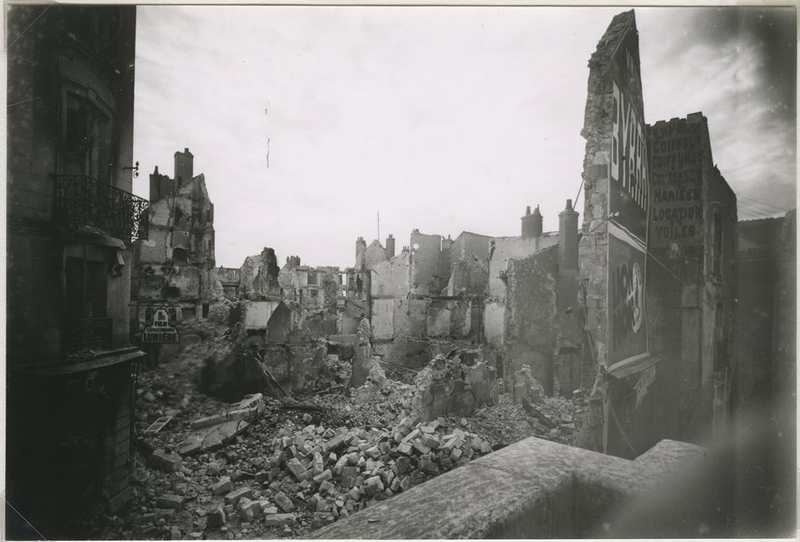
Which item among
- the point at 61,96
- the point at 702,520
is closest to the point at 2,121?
the point at 61,96

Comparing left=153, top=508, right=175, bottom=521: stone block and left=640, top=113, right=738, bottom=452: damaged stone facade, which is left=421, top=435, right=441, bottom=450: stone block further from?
left=640, top=113, right=738, bottom=452: damaged stone facade

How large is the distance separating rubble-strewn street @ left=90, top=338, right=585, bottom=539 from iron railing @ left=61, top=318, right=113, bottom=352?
2.95ft

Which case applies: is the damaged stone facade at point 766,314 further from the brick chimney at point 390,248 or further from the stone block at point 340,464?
the brick chimney at point 390,248

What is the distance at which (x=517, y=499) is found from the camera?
1841mm

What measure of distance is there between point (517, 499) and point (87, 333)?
311 centimetres

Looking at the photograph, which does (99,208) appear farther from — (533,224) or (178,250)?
(533,224)

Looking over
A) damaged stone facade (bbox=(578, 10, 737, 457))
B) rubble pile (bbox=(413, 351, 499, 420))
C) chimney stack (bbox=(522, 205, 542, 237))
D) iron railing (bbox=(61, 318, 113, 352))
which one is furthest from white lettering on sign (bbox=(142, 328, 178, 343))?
chimney stack (bbox=(522, 205, 542, 237))

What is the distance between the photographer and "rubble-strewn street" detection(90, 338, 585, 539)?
3188 millimetres

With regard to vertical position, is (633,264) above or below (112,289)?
above

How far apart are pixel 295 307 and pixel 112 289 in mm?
4737

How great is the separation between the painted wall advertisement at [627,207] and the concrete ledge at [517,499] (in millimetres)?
2178

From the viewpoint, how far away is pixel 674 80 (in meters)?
3.75

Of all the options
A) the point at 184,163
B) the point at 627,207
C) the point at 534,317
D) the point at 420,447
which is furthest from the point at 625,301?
the point at 184,163

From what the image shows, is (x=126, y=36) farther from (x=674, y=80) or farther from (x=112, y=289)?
(x=674, y=80)
